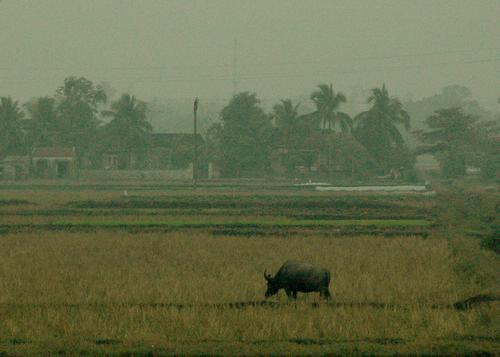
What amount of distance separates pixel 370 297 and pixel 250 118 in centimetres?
7721

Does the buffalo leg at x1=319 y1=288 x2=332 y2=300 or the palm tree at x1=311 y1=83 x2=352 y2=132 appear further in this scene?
the palm tree at x1=311 y1=83 x2=352 y2=132

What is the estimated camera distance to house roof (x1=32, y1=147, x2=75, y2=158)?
298ft

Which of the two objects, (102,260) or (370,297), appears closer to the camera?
(370,297)

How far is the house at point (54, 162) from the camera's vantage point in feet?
298

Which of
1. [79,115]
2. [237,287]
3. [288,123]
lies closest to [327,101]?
[288,123]

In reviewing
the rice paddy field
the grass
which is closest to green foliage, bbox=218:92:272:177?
the rice paddy field

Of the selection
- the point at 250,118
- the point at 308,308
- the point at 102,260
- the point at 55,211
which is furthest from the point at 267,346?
the point at 250,118

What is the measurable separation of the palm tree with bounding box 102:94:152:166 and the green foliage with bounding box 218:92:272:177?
9624 mm

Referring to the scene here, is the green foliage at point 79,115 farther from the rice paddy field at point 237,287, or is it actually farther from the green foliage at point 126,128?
the rice paddy field at point 237,287

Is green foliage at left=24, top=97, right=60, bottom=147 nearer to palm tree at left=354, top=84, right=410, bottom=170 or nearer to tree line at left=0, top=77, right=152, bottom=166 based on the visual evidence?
tree line at left=0, top=77, right=152, bottom=166

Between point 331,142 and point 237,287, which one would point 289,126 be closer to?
point 331,142

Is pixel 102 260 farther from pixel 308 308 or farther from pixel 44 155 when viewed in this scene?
pixel 44 155

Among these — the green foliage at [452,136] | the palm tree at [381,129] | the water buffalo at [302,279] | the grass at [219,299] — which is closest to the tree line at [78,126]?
the palm tree at [381,129]

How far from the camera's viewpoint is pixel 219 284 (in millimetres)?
18141
